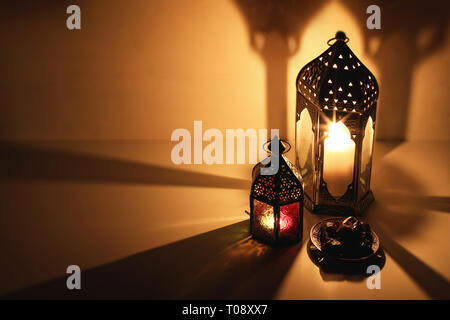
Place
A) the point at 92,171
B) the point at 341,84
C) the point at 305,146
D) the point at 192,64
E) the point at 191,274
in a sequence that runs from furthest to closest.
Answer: the point at 192,64, the point at 92,171, the point at 305,146, the point at 341,84, the point at 191,274

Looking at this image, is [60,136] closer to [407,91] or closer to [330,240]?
[330,240]

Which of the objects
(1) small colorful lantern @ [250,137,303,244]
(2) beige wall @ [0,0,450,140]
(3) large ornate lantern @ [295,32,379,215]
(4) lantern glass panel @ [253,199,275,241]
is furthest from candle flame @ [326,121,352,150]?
(2) beige wall @ [0,0,450,140]

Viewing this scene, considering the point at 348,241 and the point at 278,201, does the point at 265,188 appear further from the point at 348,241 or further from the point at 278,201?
the point at 348,241

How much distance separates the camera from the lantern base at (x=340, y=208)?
1.03 metres

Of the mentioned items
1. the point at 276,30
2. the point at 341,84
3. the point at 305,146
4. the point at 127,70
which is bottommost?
the point at 305,146

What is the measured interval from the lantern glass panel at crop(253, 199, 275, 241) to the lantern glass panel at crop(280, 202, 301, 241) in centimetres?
2

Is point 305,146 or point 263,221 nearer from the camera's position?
point 263,221

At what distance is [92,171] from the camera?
1312 millimetres

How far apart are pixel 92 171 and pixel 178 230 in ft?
1.54

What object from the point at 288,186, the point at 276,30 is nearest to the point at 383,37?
the point at 276,30

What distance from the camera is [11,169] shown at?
4.34ft

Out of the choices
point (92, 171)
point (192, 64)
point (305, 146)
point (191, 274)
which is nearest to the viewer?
point (191, 274)

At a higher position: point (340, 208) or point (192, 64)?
point (192, 64)

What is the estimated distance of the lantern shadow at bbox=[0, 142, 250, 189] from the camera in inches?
48.9
